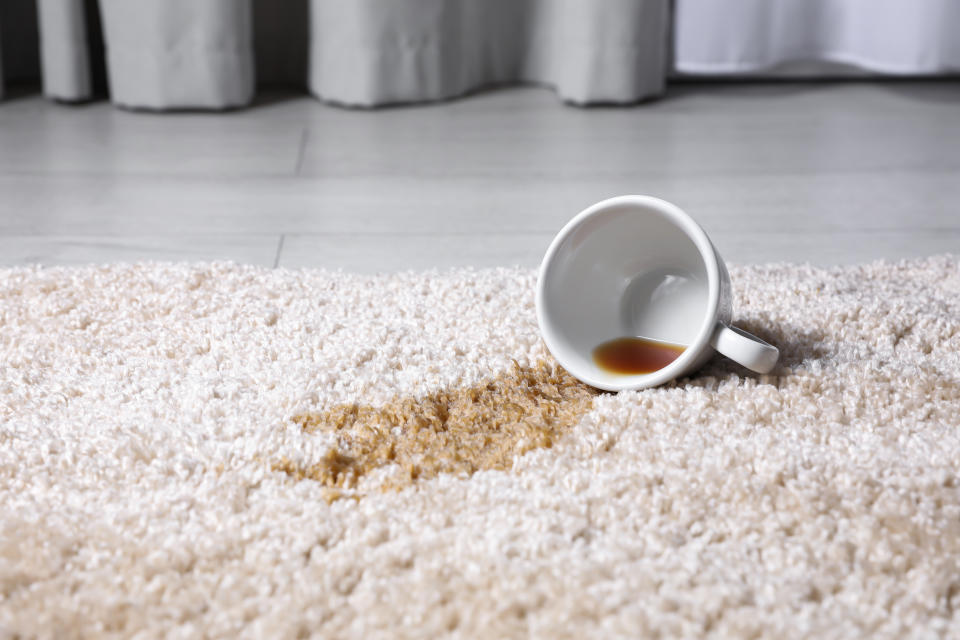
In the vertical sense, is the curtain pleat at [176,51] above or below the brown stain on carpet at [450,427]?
above

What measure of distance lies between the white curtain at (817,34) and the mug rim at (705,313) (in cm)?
103

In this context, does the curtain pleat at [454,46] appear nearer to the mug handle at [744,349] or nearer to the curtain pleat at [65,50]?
the curtain pleat at [65,50]

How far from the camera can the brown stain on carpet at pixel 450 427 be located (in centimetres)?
58

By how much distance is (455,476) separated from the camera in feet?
1.88

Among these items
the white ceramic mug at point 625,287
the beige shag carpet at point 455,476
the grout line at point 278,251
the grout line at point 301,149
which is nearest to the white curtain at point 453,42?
the grout line at point 301,149

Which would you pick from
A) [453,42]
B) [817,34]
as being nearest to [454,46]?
[453,42]

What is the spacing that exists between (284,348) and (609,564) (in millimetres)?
353

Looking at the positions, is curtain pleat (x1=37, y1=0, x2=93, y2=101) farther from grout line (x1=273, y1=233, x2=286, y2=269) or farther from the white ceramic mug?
the white ceramic mug

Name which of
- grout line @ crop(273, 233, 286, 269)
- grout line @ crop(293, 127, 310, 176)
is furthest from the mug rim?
grout line @ crop(293, 127, 310, 176)

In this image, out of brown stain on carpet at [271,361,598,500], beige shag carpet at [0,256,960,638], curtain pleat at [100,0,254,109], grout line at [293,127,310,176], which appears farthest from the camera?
curtain pleat at [100,0,254,109]

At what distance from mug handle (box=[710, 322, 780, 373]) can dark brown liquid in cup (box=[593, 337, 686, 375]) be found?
0.06 m

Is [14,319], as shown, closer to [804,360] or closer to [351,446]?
[351,446]

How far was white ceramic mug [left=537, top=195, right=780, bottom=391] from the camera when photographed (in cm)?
65

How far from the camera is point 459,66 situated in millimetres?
1595
